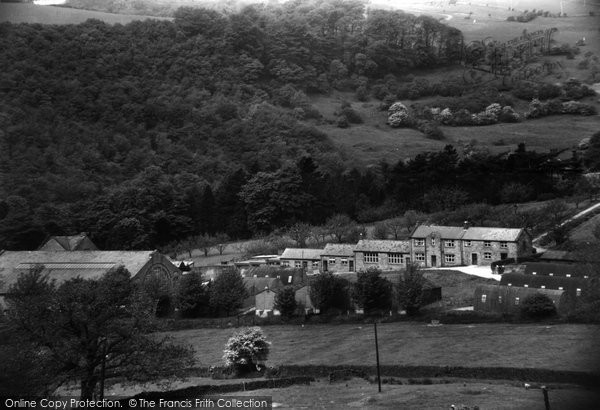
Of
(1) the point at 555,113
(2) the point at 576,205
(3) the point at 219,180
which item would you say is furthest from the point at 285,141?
(2) the point at 576,205

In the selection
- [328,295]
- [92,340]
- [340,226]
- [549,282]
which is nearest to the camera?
[92,340]

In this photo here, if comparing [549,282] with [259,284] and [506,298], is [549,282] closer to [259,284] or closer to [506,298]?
[506,298]

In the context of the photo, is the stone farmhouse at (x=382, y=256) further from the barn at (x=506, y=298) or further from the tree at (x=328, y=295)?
the barn at (x=506, y=298)

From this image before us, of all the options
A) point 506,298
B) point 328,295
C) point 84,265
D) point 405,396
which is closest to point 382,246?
point 328,295

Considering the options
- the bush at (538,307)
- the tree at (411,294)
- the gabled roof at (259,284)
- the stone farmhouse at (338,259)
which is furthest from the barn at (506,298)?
the stone farmhouse at (338,259)

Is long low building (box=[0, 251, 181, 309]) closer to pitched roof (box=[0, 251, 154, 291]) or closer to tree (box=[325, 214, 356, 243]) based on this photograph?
pitched roof (box=[0, 251, 154, 291])

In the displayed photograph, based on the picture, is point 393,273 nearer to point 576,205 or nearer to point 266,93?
point 576,205
